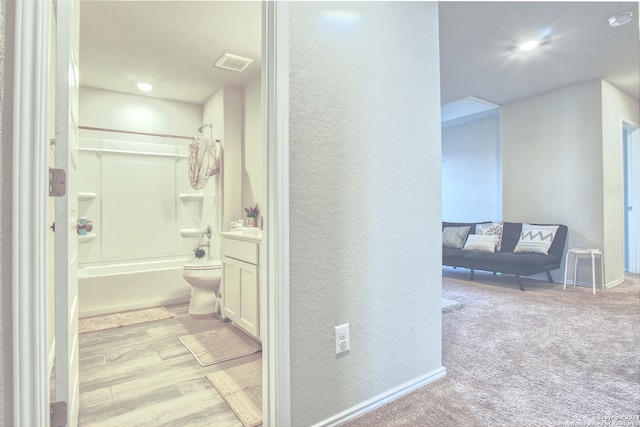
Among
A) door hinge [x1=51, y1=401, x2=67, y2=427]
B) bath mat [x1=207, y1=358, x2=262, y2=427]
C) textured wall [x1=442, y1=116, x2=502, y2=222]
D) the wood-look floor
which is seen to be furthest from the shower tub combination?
textured wall [x1=442, y1=116, x2=502, y2=222]

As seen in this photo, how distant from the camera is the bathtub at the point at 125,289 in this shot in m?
3.06

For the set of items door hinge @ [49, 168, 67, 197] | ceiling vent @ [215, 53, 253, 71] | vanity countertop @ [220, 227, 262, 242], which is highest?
ceiling vent @ [215, 53, 253, 71]

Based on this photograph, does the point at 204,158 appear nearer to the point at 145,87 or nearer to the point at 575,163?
the point at 145,87

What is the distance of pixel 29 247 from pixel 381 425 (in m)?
1.38

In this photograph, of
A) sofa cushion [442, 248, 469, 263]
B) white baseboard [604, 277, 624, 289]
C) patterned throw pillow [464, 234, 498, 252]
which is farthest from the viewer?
sofa cushion [442, 248, 469, 263]

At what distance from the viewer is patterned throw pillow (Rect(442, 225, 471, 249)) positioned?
473cm

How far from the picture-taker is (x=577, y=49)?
10.5ft

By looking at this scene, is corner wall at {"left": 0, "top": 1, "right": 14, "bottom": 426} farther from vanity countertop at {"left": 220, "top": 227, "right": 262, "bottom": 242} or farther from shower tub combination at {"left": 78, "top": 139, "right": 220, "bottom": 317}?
shower tub combination at {"left": 78, "top": 139, "right": 220, "bottom": 317}

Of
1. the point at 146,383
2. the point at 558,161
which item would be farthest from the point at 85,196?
the point at 558,161

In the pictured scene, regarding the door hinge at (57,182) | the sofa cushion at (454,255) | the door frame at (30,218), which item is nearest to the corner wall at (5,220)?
the door frame at (30,218)

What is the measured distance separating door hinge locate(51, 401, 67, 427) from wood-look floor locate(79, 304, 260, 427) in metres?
0.53

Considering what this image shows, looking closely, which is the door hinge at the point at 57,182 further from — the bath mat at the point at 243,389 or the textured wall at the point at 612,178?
the textured wall at the point at 612,178

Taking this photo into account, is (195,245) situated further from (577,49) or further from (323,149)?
(577,49)

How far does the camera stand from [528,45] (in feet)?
10.2
